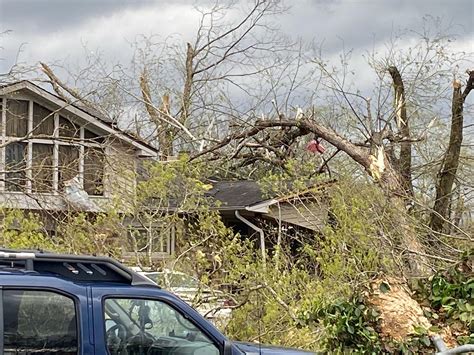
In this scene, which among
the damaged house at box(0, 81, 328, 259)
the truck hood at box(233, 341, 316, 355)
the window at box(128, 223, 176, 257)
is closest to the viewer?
the truck hood at box(233, 341, 316, 355)

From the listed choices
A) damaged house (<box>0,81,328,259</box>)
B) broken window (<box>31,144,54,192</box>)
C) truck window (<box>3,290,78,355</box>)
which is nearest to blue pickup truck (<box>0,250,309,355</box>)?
truck window (<box>3,290,78,355</box>)

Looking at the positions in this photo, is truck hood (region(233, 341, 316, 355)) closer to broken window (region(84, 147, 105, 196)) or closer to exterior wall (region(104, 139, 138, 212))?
exterior wall (region(104, 139, 138, 212))

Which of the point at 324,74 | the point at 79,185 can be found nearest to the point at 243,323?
the point at 79,185

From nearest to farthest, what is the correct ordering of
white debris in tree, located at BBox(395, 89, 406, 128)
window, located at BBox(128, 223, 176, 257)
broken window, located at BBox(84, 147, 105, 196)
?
1. window, located at BBox(128, 223, 176, 257)
2. broken window, located at BBox(84, 147, 105, 196)
3. white debris in tree, located at BBox(395, 89, 406, 128)

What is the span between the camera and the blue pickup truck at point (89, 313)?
4660 millimetres

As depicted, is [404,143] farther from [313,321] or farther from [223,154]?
[313,321]

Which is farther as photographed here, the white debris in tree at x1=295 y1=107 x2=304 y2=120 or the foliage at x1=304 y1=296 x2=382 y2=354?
the white debris in tree at x1=295 y1=107 x2=304 y2=120

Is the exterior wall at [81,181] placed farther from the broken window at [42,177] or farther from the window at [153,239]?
the window at [153,239]

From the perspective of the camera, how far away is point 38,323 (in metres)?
4.70

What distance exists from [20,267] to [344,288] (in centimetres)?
565

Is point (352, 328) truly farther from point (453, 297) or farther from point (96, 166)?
point (96, 166)

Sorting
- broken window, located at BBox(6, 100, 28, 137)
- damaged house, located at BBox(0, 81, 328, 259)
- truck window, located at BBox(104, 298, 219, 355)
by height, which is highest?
broken window, located at BBox(6, 100, 28, 137)

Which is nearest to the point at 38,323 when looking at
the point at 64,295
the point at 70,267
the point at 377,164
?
the point at 64,295

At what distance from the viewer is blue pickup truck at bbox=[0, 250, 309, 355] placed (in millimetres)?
4660
